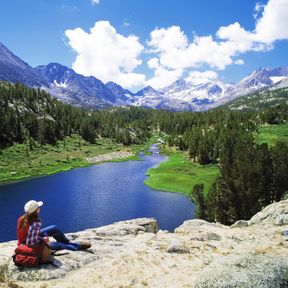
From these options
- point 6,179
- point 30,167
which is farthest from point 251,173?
point 30,167

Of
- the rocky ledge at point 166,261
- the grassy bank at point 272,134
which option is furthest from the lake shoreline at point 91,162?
the rocky ledge at point 166,261

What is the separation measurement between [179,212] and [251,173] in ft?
70.0

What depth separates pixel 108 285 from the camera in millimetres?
19062

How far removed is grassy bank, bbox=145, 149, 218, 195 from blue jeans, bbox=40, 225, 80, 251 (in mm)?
74913

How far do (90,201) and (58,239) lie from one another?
68373 millimetres

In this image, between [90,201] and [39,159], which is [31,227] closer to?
[90,201]

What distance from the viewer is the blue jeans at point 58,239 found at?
21319mm

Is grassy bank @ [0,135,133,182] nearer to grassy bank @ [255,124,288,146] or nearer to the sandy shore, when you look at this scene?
the sandy shore

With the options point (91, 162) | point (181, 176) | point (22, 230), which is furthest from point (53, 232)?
point (91, 162)

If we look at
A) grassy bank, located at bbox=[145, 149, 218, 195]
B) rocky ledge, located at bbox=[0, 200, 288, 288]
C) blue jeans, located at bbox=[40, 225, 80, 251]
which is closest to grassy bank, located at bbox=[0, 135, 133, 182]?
grassy bank, located at bbox=[145, 149, 218, 195]

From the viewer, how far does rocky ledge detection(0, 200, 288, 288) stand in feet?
56.3

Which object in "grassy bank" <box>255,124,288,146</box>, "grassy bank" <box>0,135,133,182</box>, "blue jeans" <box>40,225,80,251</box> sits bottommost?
"grassy bank" <box>0,135,133,182</box>

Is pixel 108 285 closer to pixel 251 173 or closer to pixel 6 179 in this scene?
pixel 251 173

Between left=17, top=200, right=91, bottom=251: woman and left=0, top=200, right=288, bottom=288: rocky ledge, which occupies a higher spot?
left=17, top=200, right=91, bottom=251: woman
